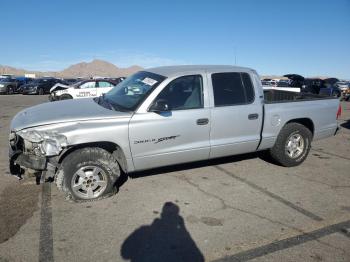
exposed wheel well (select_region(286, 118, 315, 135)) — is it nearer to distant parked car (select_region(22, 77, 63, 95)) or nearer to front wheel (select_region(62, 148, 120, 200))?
front wheel (select_region(62, 148, 120, 200))

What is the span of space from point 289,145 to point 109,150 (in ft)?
10.8

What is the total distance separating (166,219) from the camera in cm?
416

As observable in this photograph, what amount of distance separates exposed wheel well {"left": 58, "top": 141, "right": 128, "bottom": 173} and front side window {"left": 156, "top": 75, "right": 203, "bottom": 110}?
3.08ft

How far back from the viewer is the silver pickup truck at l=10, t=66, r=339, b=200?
4344mm

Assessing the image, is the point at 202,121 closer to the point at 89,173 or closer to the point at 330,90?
the point at 89,173

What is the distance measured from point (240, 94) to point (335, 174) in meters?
2.27

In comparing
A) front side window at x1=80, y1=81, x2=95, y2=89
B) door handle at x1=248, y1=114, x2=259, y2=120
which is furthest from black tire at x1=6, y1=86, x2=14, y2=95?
door handle at x1=248, y1=114, x2=259, y2=120

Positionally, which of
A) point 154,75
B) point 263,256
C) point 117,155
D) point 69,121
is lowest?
point 263,256

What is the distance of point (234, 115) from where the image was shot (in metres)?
5.34

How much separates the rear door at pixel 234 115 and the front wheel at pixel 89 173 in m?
1.63

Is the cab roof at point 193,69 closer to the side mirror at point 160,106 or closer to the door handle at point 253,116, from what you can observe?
the side mirror at point 160,106

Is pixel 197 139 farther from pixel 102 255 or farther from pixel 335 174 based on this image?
pixel 335 174

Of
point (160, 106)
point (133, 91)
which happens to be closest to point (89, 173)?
point (160, 106)

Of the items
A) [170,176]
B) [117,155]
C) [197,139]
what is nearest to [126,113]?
[117,155]
